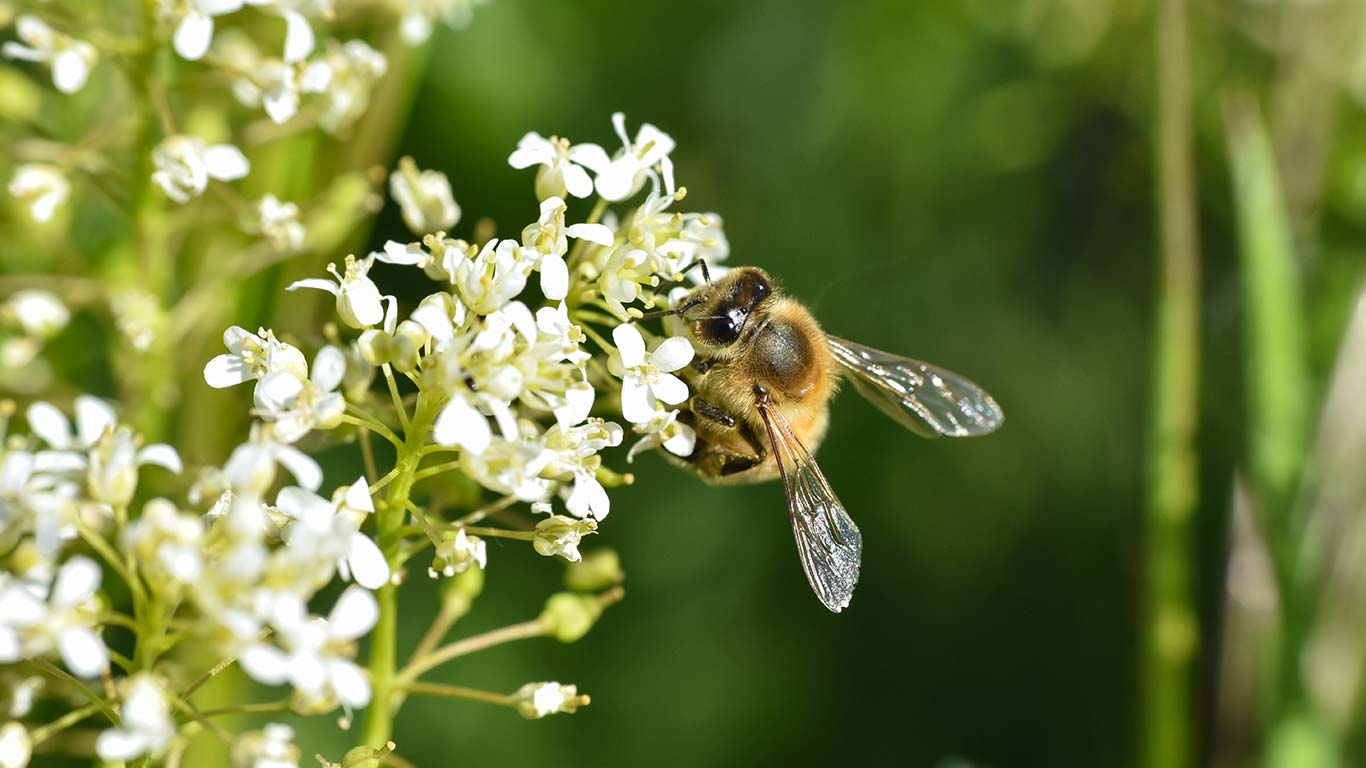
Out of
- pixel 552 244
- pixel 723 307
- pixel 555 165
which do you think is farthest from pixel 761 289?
pixel 552 244

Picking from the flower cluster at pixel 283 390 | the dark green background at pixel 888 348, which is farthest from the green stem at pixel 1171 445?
the flower cluster at pixel 283 390

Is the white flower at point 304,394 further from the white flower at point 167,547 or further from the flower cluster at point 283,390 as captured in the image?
the white flower at point 167,547

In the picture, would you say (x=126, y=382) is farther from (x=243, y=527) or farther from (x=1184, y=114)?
(x=1184, y=114)

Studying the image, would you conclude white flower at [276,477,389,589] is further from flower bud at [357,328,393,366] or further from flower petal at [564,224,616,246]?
flower petal at [564,224,616,246]

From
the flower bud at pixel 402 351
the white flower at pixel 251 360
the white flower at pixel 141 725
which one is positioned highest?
the white flower at pixel 251 360

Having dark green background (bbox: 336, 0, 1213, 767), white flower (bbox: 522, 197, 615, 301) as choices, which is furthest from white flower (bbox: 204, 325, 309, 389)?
dark green background (bbox: 336, 0, 1213, 767)

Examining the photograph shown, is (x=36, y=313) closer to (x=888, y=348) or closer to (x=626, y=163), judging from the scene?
(x=626, y=163)

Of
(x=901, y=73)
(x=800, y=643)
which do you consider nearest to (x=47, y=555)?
(x=800, y=643)
